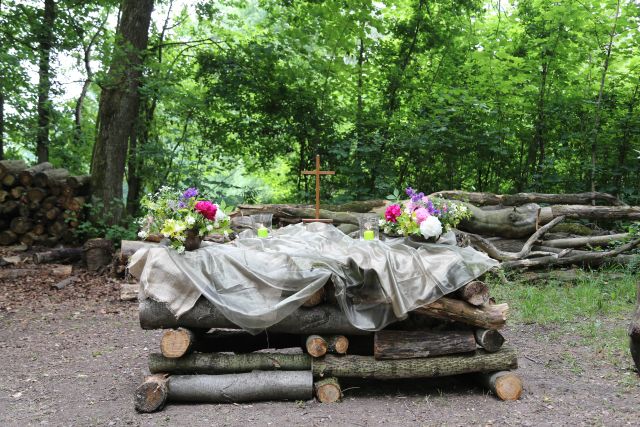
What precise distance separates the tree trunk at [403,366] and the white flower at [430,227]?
3.23 feet

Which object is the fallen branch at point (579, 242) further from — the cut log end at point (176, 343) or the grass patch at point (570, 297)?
the cut log end at point (176, 343)

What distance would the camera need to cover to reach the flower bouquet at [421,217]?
16.0ft

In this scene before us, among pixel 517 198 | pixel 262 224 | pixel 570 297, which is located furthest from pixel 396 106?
pixel 262 224

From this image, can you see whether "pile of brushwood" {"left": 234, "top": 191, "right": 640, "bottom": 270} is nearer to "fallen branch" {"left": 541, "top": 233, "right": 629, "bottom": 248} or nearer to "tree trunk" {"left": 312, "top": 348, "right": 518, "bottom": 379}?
"fallen branch" {"left": 541, "top": 233, "right": 629, "bottom": 248}

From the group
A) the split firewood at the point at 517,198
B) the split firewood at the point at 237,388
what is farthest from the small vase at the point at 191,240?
the split firewood at the point at 517,198

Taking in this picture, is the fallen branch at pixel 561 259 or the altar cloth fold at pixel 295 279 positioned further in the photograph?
the fallen branch at pixel 561 259

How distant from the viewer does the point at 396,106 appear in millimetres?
12125

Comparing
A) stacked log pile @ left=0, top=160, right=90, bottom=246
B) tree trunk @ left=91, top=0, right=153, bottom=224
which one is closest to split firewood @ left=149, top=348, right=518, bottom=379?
tree trunk @ left=91, top=0, right=153, bottom=224

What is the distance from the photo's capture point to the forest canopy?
36.7 feet

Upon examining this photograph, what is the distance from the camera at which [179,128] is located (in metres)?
12.1

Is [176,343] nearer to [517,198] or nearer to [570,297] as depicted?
[570,297]

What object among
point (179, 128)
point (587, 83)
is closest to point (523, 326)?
point (587, 83)

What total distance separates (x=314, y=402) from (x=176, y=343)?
1121 millimetres

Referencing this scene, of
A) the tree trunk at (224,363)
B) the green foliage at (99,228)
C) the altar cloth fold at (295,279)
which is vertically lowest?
the tree trunk at (224,363)
